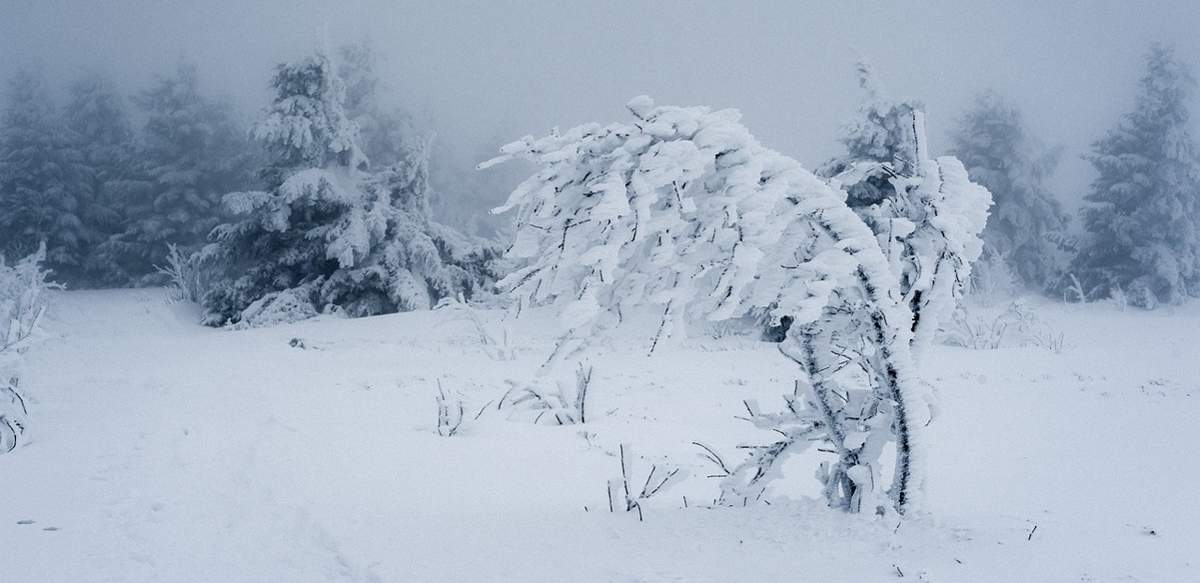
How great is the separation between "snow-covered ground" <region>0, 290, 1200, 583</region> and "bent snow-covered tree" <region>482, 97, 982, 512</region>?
2.61ft

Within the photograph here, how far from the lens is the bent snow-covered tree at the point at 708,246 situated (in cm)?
340

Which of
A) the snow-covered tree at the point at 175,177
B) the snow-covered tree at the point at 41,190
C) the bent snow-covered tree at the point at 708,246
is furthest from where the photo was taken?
the snow-covered tree at the point at 175,177

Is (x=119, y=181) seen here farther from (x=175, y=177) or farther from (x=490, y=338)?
(x=490, y=338)

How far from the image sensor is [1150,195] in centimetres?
2839

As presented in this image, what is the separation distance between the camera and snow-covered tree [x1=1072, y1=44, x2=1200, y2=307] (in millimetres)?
27828

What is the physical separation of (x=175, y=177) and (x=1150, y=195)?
132 ft

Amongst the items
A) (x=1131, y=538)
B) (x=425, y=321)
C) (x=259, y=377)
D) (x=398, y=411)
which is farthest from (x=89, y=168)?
(x=1131, y=538)

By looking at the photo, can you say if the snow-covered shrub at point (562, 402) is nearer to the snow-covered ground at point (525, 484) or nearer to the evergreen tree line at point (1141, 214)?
the snow-covered ground at point (525, 484)

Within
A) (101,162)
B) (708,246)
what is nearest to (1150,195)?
(708,246)

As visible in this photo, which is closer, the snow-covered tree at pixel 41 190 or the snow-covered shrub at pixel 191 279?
the snow-covered shrub at pixel 191 279

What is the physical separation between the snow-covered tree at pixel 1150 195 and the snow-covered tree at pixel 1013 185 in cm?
260

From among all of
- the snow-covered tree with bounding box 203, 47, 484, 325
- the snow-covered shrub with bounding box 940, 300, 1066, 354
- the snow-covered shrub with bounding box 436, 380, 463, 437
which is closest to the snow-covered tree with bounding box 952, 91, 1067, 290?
the snow-covered shrub with bounding box 940, 300, 1066, 354

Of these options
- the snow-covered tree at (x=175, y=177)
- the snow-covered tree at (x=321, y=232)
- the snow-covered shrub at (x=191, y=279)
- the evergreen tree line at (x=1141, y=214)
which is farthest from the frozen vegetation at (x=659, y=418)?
the snow-covered tree at (x=175, y=177)

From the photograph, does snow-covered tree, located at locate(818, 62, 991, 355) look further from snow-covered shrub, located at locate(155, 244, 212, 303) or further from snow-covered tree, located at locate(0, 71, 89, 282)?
snow-covered tree, located at locate(0, 71, 89, 282)
